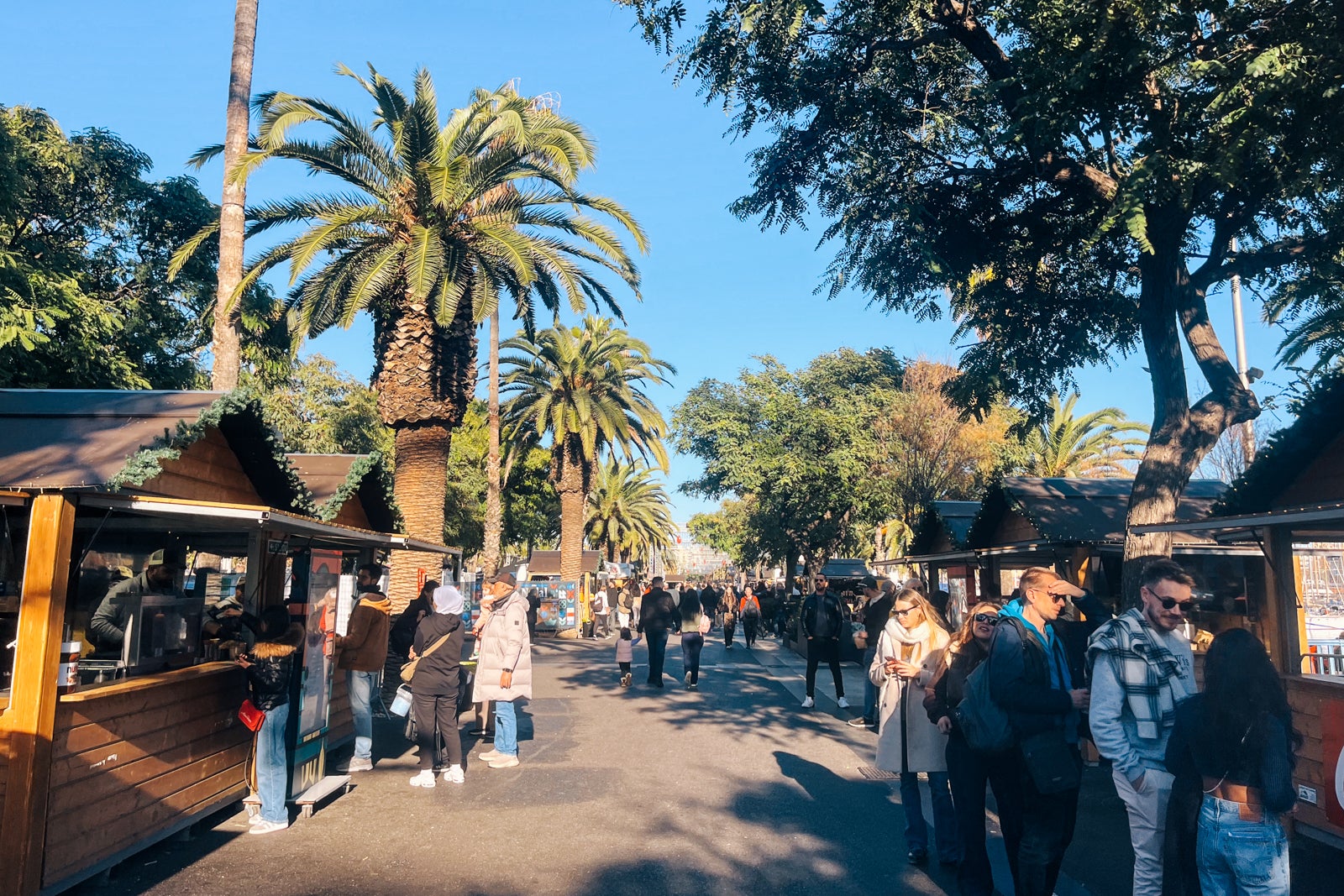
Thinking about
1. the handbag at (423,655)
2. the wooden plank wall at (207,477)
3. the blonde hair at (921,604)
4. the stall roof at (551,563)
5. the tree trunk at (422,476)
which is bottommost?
the handbag at (423,655)

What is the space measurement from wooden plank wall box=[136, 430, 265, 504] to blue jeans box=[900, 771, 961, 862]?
5210mm

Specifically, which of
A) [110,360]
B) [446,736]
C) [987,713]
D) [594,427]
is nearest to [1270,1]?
[987,713]

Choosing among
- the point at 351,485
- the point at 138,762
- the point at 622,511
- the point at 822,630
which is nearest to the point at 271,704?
the point at 138,762

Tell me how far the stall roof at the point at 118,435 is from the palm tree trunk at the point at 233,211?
14.4 ft

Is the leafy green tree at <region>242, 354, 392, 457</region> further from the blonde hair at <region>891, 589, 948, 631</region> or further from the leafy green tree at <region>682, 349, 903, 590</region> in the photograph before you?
the blonde hair at <region>891, 589, 948, 631</region>

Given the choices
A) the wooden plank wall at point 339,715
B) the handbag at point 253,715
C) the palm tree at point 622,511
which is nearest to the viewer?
the handbag at point 253,715

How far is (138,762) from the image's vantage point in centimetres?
582

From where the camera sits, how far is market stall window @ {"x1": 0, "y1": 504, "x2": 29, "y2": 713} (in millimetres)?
6292

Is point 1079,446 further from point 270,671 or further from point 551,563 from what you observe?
point 270,671

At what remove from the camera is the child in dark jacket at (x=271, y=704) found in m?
6.61

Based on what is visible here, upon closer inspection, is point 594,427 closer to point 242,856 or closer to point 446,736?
point 446,736

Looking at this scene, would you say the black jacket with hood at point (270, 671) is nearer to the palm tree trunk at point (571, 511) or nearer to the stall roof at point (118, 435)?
the stall roof at point (118, 435)

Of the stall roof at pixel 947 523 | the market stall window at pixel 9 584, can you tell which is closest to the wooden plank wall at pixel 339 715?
the market stall window at pixel 9 584

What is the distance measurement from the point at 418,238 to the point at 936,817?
1149 centimetres
